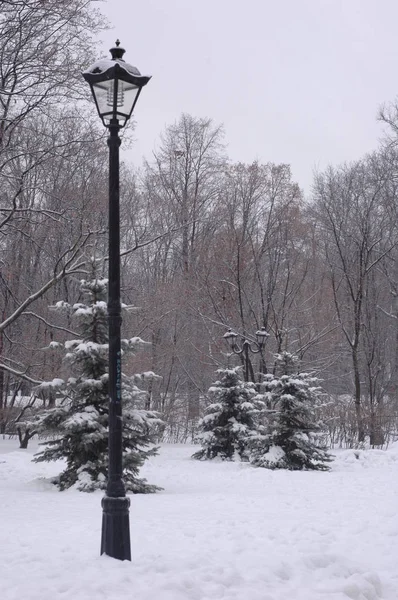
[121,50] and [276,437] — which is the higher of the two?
[121,50]

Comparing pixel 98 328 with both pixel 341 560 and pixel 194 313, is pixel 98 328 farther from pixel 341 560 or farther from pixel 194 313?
pixel 194 313

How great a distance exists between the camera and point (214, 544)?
6914 millimetres

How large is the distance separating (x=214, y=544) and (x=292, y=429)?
32.8 ft

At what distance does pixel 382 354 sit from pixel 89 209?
18.6m

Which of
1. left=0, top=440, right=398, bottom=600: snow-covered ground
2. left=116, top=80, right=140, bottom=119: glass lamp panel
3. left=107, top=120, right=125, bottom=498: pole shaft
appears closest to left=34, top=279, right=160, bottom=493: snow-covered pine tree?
left=0, top=440, right=398, bottom=600: snow-covered ground

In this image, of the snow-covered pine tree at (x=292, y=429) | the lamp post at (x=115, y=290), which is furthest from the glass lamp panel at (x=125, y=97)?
the snow-covered pine tree at (x=292, y=429)

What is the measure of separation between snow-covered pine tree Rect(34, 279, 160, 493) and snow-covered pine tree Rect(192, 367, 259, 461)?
6.41 m

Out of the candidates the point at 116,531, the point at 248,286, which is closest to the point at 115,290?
the point at 116,531

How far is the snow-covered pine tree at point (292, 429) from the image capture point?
16375 mm

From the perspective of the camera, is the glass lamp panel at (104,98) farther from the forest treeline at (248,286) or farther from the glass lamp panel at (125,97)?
the forest treeline at (248,286)

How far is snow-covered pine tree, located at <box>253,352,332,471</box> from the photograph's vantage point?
16.4 meters

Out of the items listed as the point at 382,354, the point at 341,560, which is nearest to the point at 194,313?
the point at 382,354

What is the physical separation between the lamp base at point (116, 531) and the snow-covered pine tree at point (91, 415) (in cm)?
608

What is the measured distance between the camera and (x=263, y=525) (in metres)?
8.20
